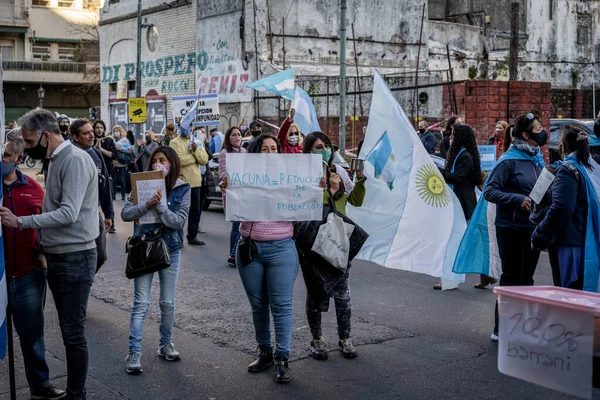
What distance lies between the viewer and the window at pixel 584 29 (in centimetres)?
3644

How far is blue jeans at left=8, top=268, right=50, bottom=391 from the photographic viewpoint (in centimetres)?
545

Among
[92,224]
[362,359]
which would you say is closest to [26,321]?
[92,224]

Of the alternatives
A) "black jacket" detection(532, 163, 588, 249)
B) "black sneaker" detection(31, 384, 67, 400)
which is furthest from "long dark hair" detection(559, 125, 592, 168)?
"black sneaker" detection(31, 384, 67, 400)

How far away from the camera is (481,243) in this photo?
7.58 meters

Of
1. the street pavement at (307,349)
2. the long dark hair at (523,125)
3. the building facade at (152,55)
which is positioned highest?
the building facade at (152,55)

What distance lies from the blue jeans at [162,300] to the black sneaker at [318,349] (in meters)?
1.16

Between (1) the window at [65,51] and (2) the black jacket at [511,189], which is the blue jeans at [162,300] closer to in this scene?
(2) the black jacket at [511,189]

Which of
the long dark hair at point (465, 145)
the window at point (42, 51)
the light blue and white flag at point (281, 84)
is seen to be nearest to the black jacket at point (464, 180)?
the long dark hair at point (465, 145)

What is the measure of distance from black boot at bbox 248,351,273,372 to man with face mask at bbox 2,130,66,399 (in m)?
1.45

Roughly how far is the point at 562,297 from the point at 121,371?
3.78 metres

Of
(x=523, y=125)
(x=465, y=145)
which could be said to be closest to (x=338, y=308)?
(x=523, y=125)

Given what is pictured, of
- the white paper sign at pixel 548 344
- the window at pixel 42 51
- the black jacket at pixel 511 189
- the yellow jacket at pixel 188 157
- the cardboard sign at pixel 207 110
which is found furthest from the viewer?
the window at pixel 42 51

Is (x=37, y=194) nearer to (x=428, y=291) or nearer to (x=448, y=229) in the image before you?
(x=448, y=229)

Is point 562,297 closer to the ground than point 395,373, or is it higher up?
higher up
